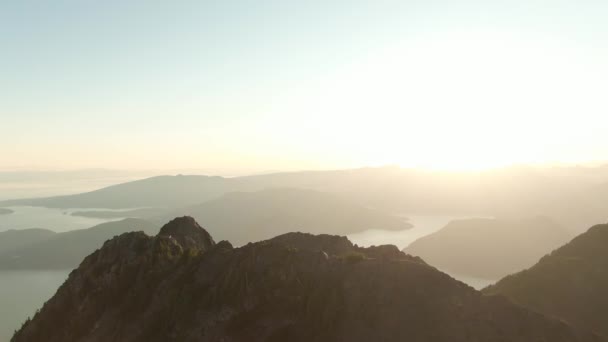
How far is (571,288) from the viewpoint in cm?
9681

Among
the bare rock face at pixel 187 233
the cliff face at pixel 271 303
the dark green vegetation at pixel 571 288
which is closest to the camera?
the cliff face at pixel 271 303

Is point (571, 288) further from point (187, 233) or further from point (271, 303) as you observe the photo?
point (187, 233)

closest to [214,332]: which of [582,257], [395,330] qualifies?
[395,330]

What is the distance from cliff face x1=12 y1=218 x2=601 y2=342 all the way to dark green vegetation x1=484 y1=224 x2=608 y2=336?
178 feet

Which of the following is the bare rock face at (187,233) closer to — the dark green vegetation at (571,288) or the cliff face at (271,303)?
the cliff face at (271,303)

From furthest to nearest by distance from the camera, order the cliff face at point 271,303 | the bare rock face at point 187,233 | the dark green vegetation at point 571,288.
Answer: the dark green vegetation at point 571,288 → the bare rock face at point 187,233 → the cliff face at point 271,303

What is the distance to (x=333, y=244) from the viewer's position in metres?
77.8

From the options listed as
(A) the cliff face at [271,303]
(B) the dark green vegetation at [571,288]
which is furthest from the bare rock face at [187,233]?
(B) the dark green vegetation at [571,288]

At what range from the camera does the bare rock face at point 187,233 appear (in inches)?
3048

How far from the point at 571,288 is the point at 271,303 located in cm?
8031

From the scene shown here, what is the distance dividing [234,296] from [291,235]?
95.9 feet

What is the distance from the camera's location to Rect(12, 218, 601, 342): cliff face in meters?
46.3

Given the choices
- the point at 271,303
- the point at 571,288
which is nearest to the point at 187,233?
the point at 271,303

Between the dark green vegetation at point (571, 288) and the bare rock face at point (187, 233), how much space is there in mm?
72085
